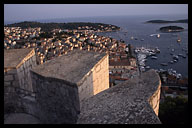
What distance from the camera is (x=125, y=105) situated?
1.95 meters

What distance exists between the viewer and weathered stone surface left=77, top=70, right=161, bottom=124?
1687 millimetres

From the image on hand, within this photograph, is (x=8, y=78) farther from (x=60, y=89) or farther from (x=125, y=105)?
(x=125, y=105)

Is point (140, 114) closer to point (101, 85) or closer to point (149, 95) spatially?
point (149, 95)

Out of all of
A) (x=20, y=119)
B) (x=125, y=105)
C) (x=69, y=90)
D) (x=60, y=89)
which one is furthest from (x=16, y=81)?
(x=125, y=105)

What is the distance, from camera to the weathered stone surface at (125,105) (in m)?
1.69

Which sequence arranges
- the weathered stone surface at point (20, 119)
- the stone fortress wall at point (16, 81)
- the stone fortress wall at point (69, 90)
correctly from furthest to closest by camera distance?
the stone fortress wall at point (16, 81) < the weathered stone surface at point (20, 119) < the stone fortress wall at point (69, 90)

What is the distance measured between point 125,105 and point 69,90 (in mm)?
974

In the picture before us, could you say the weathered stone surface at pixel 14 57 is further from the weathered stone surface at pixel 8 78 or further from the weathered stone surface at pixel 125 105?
the weathered stone surface at pixel 125 105

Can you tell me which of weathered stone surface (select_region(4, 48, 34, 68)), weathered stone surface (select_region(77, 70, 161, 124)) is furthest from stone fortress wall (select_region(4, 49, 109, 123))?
weathered stone surface (select_region(77, 70, 161, 124))

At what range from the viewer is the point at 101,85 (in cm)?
331

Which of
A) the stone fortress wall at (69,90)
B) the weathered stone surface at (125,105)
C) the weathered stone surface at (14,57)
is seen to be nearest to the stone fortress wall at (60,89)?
the stone fortress wall at (69,90)

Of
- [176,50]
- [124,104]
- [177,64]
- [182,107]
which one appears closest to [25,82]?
[124,104]

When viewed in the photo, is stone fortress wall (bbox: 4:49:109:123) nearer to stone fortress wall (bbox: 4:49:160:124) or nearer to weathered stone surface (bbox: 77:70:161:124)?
stone fortress wall (bbox: 4:49:160:124)

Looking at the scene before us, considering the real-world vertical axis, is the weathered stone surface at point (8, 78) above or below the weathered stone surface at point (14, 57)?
below
